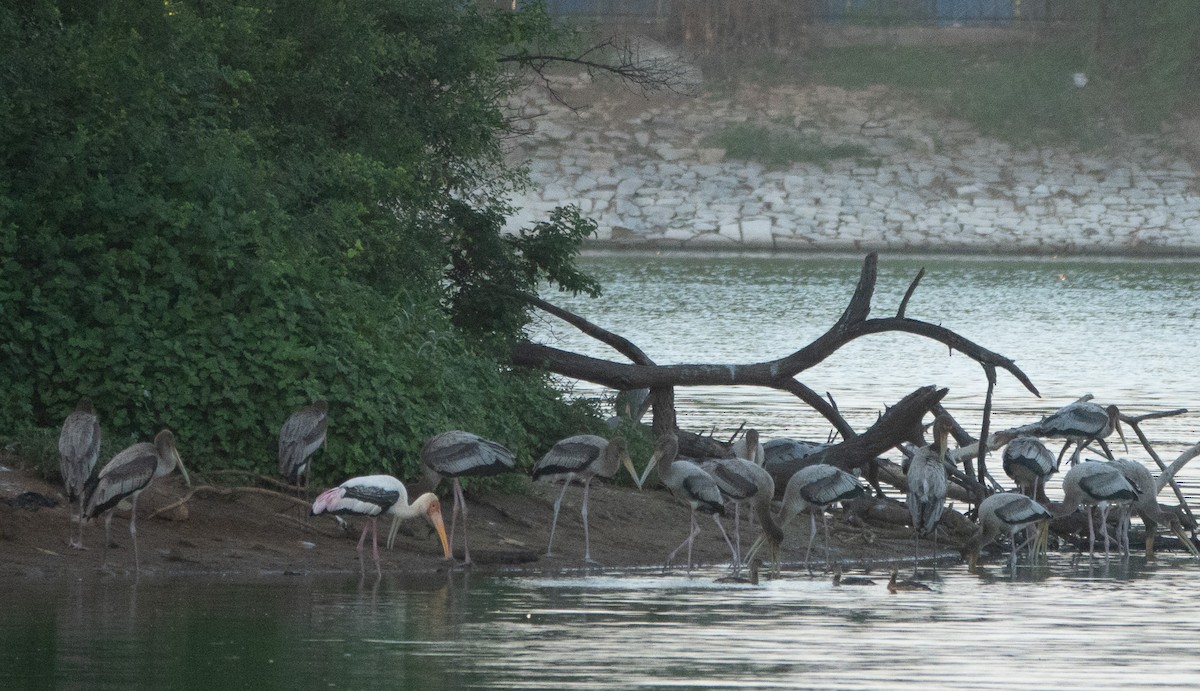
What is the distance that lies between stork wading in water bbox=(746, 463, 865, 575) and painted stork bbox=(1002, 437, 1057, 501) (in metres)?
1.78

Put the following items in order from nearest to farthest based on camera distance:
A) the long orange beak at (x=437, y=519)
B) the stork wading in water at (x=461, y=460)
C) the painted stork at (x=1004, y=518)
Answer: the long orange beak at (x=437, y=519) → the stork wading in water at (x=461, y=460) → the painted stork at (x=1004, y=518)

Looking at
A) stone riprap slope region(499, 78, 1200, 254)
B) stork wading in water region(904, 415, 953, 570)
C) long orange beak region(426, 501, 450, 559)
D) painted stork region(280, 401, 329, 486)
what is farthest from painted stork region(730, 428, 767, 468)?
stone riprap slope region(499, 78, 1200, 254)

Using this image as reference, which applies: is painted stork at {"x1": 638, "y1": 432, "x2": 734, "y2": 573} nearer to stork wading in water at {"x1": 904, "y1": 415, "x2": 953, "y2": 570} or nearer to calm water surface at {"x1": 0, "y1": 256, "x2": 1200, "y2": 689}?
calm water surface at {"x1": 0, "y1": 256, "x2": 1200, "y2": 689}

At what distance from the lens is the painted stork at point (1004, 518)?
45.9 feet

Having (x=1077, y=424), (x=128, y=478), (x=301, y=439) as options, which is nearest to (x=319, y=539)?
(x=301, y=439)

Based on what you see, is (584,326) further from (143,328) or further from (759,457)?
(143,328)

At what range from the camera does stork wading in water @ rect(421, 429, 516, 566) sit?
13.4 meters

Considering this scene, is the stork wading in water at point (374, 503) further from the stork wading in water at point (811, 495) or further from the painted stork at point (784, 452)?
the painted stork at point (784, 452)

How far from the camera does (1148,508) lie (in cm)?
1515

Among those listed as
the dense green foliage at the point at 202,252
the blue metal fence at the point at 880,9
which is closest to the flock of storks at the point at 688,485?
the dense green foliage at the point at 202,252

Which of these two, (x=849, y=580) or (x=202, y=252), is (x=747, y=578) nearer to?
(x=849, y=580)

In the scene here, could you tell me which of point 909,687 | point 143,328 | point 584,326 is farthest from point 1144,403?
point 909,687

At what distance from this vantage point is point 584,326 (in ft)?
62.1

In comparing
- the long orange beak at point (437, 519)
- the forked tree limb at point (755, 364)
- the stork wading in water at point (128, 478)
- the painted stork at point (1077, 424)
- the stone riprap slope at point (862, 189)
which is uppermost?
the stone riprap slope at point (862, 189)
